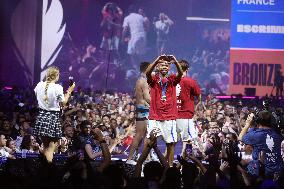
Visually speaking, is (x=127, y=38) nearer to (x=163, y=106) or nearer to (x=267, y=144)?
(x=163, y=106)

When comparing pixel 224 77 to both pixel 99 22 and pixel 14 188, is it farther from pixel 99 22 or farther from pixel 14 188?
pixel 14 188

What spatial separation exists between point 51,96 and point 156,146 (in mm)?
1724

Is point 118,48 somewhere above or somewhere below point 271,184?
above

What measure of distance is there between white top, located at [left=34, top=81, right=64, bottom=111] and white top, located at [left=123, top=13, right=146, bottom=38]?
13.4 meters

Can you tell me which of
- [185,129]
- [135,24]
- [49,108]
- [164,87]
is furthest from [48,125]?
[135,24]

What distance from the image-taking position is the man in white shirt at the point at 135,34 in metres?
21.9

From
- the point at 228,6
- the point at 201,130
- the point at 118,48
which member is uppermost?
the point at 228,6

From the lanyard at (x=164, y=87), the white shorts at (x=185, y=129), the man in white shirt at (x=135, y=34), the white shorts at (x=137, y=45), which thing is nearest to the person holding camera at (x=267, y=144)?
the lanyard at (x=164, y=87)

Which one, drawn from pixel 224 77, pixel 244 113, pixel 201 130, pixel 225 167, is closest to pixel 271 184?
pixel 225 167

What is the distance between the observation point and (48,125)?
8.64 metres

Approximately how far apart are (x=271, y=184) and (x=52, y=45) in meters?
17.1

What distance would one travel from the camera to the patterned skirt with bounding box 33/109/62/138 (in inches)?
340

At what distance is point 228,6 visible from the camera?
2180 cm

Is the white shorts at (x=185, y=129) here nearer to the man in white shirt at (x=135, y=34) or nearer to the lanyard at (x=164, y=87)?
the lanyard at (x=164, y=87)
